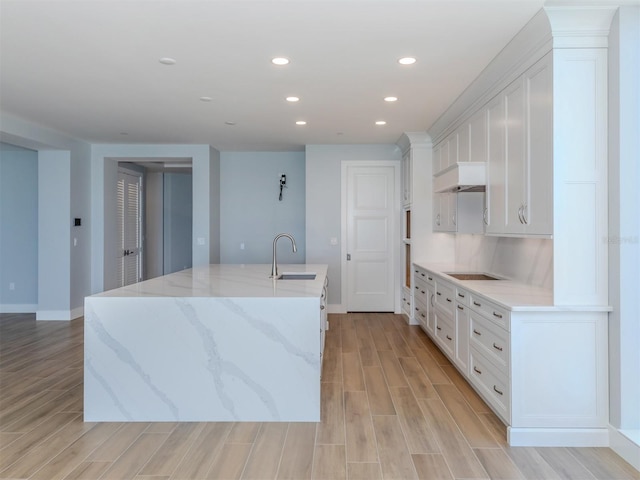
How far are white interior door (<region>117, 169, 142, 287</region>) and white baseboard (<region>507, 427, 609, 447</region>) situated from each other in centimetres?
649

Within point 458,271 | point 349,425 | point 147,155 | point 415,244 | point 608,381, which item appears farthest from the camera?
point 147,155

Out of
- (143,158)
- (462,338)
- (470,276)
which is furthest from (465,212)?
(143,158)

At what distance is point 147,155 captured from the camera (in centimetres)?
655

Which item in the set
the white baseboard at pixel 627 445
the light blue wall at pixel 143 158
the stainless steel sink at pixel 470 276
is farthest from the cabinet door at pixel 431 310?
the light blue wall at pixel 143 158

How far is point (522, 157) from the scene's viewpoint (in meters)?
3.01

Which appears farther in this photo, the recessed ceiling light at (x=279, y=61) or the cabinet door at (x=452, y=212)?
the cabinet door at (x=452, y=212)

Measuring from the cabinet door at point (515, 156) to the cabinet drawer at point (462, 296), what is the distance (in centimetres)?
58

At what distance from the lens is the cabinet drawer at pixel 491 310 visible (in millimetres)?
2682

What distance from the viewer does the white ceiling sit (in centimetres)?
256

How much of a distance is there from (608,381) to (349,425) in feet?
5.03

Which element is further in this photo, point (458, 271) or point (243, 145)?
point (243, 145)

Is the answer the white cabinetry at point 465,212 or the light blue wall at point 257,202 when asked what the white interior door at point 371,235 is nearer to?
the light blue wall at point 257,202

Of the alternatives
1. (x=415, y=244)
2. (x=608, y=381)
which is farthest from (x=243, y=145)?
(x=608, y=381)

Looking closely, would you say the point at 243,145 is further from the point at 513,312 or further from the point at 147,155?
the point at 513,312
